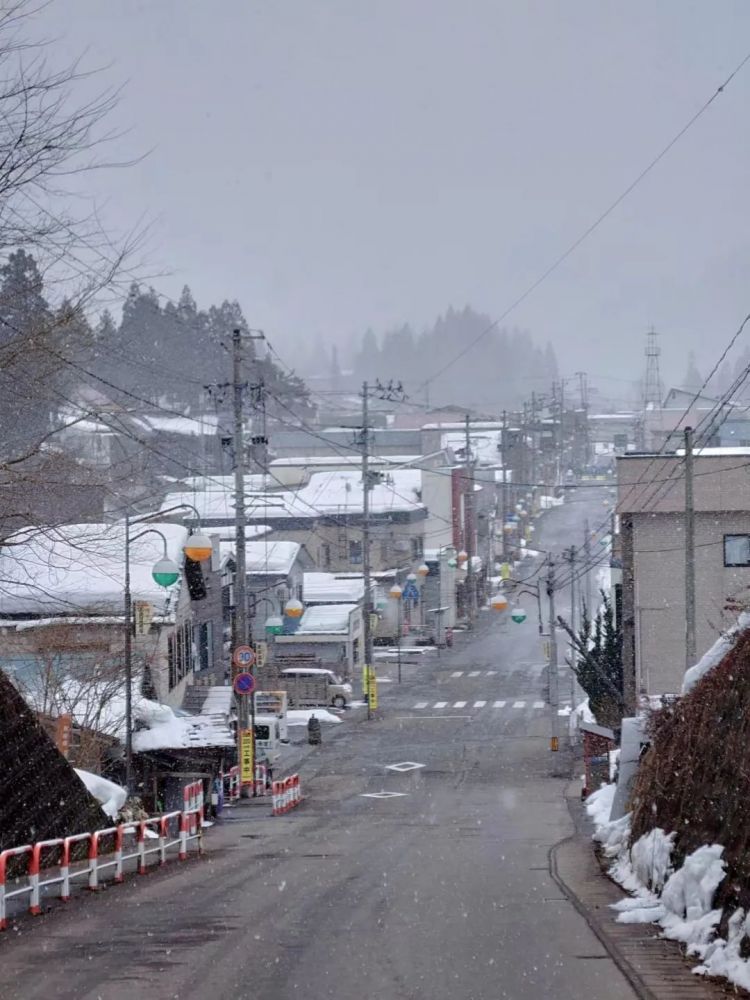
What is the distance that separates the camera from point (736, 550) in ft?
110

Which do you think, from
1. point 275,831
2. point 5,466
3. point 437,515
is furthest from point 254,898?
point 437,515

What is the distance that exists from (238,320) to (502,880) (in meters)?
101

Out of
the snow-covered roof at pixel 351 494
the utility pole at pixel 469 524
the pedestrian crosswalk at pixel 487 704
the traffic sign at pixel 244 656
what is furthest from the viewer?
the utility pole at pixel 469 524

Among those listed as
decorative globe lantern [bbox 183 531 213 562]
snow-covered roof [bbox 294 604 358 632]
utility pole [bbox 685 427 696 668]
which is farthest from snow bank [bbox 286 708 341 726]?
utility pole [bbox 685 427 696 668]

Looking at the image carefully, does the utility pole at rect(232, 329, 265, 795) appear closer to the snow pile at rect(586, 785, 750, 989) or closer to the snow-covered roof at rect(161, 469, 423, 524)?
the snow pile at rect(586, 785, 750, 989)

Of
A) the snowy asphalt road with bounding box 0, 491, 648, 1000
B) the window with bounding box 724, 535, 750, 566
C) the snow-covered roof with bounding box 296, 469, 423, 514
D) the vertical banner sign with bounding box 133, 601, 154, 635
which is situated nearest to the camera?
the snowy asphalt road with bounding box 0, 491, 648, 1000

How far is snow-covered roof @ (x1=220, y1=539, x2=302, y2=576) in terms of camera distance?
55.5 m

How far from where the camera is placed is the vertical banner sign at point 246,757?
28938mm

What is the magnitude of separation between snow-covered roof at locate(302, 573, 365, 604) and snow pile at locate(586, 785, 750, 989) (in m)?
47.5

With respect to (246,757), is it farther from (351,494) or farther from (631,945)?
(351,494)

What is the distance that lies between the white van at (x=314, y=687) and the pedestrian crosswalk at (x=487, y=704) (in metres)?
3.12

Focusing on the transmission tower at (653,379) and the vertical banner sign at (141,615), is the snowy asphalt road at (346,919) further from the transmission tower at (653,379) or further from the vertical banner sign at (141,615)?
the transmission tower at (653,379)

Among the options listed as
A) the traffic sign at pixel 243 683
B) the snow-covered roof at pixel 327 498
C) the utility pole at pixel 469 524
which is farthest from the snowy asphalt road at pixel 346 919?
the utility pole at pixel 469 524

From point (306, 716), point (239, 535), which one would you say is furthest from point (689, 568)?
point (306, 716)
